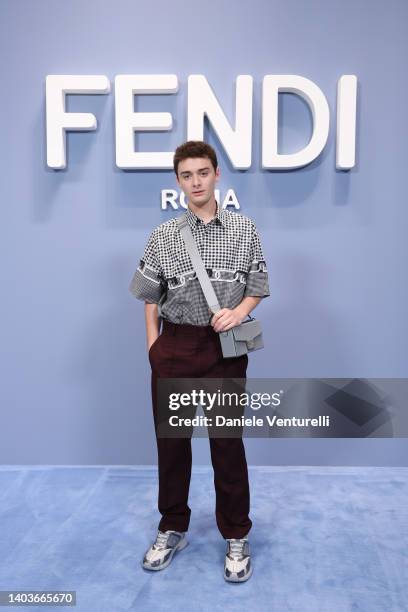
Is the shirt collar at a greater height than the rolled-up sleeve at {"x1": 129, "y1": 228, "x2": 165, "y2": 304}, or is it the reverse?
the shirt collar

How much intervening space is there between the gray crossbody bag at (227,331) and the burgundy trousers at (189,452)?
6 centimetres

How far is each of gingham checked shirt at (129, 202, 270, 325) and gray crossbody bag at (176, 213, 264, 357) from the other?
0.07ft

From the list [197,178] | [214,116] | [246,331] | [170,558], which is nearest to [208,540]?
[170,558]

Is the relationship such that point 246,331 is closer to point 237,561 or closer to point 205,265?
point 205,265

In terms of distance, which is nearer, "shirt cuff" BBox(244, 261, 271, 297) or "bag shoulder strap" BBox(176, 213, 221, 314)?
"bag shoulder strap" BBox(176, 213, 221, 314)

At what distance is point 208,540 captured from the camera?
2.10 metres

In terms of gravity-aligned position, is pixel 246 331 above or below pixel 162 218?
below

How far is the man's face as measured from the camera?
1.79m

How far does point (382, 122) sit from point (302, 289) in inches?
35.0

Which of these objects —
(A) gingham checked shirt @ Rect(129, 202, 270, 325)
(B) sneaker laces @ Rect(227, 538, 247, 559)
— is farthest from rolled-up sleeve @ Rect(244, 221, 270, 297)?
(B) sneaker laces @ Rect(227, 538, 247, 559)

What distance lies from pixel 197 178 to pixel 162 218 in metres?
0.86

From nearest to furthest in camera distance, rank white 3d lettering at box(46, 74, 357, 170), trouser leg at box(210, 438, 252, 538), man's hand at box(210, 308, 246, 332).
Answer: man's hand at box(210, 308, 246, 332), trouser leg at box(210, 438, 252, 538), white 3d lettering at box(46, 74, 357, 170)

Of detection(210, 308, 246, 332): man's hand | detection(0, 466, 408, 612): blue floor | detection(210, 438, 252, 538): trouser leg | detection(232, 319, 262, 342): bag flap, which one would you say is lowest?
detection(0, 466, 408, 612): blue floor

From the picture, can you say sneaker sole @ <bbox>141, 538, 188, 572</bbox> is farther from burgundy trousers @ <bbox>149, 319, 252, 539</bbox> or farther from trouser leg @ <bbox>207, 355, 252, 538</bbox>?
trouser leg @ <bbox>207, 355, 252, 538</bbox>
